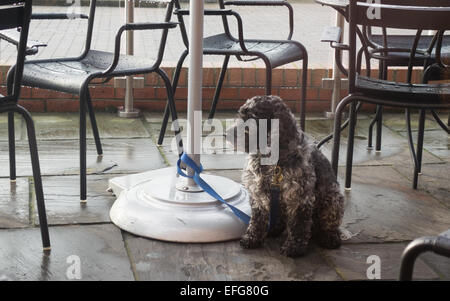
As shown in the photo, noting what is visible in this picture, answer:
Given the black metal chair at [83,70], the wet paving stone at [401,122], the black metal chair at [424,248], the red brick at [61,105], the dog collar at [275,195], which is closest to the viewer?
the black metal chair at [424,248]

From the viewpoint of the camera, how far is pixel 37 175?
2666 mm

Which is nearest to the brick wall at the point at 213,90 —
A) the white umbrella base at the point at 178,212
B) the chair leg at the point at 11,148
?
the chair leg at the point at 11,148

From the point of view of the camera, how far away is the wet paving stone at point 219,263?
8.49ft

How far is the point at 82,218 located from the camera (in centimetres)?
311

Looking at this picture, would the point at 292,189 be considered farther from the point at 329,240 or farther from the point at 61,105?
the point at 61,105

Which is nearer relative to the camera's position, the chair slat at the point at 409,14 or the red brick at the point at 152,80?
the chair slat at the point at 409,14

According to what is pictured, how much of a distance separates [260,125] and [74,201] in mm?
1243

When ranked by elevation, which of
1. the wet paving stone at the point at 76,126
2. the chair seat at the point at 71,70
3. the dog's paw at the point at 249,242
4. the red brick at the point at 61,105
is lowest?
the dog's paw at the point at 249,242

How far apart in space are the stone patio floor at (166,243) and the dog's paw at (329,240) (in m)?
0.02

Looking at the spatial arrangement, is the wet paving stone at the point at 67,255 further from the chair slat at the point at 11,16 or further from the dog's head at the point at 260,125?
the chair slat at the point at 11,16

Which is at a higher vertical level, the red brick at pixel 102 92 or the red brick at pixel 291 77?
the red brick at pixel 291 77

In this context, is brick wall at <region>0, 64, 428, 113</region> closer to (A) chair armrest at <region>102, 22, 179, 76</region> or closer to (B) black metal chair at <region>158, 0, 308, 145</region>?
(B) black metal chair at <region>158, 0, 308, 145</region>

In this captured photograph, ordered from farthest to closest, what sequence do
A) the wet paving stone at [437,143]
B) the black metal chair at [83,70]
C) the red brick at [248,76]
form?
the red brick at [248,76] < the wet paving stone at [437,143] < the black metal chair at [83,70]
